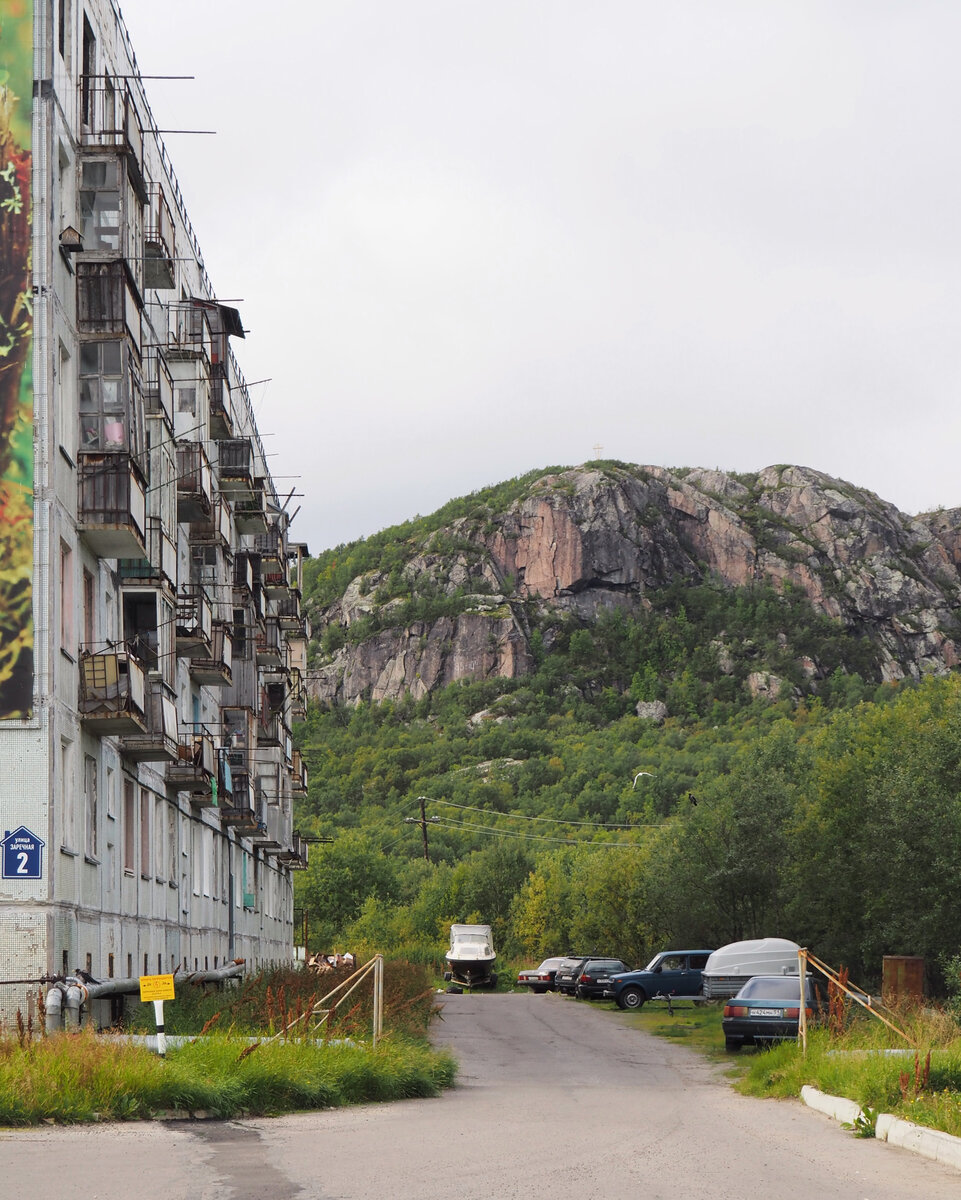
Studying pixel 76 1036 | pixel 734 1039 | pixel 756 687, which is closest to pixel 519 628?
pixel 756 687

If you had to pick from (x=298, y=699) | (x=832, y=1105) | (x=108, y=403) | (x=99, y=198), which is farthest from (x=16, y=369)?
(x=298, y=699)

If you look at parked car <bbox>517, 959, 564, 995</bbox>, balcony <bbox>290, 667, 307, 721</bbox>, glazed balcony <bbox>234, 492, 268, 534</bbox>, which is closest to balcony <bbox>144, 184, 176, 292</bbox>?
glazed balcony <bbox>234, 492, 268, 534</bbox>

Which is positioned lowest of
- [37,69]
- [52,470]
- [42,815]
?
[42,815]

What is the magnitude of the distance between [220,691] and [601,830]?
73161 mm

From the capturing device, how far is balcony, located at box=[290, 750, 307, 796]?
63737 millimetres

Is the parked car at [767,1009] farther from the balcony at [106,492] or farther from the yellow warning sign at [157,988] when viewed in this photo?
the balcony at [106,492]

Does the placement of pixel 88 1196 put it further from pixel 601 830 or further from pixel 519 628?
pixel 519 628

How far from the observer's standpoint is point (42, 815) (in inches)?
870

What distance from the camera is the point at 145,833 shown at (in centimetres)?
3095

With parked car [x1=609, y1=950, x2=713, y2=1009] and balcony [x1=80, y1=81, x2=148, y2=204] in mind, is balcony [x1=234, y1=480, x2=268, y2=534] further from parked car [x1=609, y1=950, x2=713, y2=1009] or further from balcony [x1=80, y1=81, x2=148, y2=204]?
balcony [x1=80, y1=81, x2=148, y2=204]

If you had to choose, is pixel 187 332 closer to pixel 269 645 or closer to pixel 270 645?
pixel 269 645

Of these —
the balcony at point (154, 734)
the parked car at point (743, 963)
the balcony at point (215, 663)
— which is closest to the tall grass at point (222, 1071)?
the balcony at point (154, 734)

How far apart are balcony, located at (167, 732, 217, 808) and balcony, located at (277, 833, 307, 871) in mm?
23057

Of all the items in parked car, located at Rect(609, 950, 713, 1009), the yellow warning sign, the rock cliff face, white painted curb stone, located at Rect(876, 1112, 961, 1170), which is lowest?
parked car, located at Rect(609, 950, 713, 1009)
